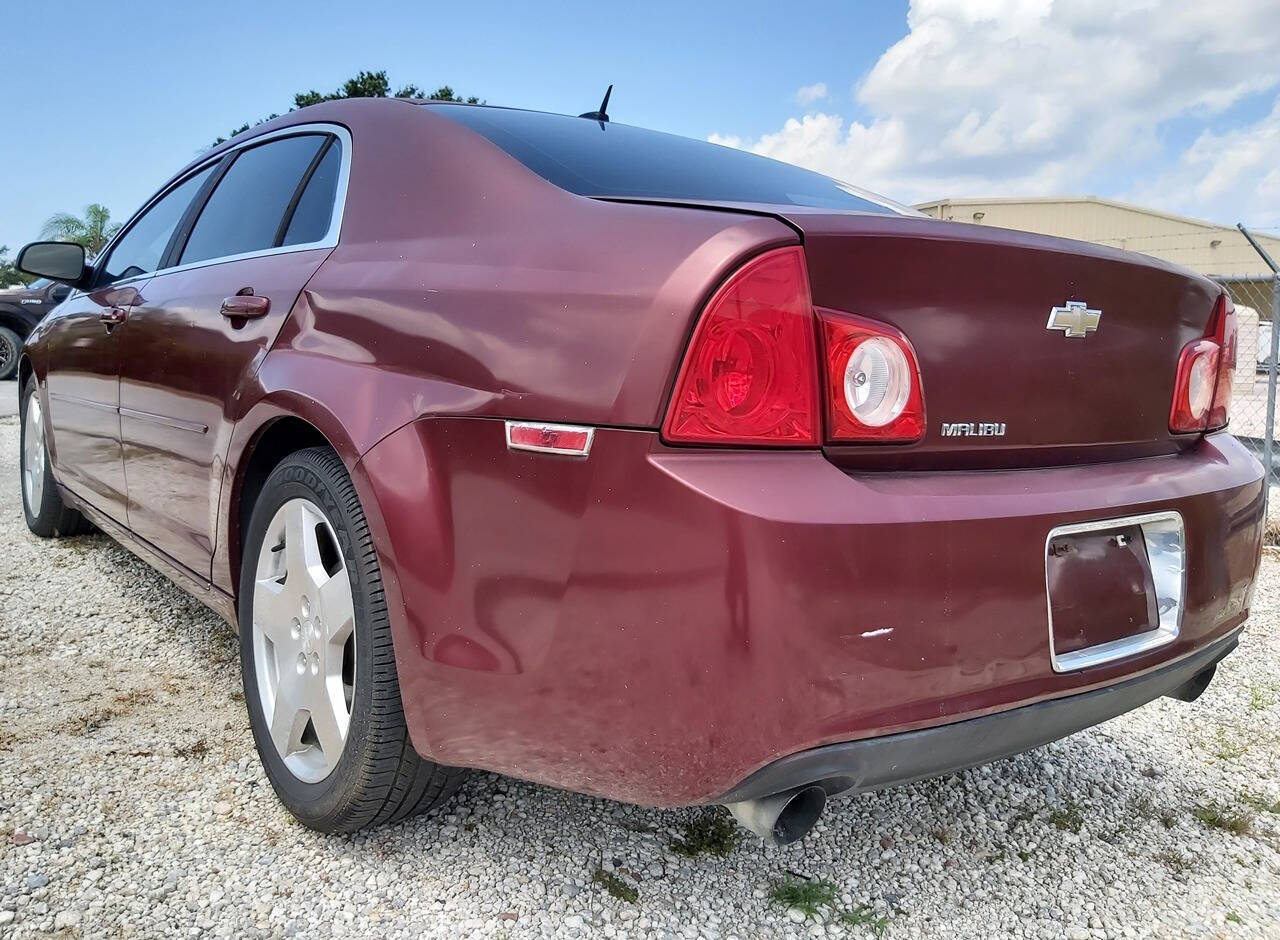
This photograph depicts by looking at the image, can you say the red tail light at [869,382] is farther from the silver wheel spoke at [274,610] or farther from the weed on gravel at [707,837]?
the silver wheel spoke at [274,610]

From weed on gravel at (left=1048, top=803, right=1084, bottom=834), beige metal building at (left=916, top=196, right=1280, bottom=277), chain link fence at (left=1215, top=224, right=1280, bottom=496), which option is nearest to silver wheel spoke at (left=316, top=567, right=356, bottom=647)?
weed on gravel at (left=1048, top=803, right=1084, bottom=834)

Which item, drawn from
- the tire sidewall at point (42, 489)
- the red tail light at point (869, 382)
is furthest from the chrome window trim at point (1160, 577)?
the tire sidewall at point (42, 489)

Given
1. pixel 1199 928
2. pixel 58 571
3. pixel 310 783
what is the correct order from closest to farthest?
pixel 1199 928 → pixel 310 783 → pixel 58 571

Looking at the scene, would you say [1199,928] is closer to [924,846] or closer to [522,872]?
[924,846]

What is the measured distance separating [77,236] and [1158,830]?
35362 mm

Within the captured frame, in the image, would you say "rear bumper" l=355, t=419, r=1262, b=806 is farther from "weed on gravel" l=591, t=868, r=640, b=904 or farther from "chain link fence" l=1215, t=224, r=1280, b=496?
"chain link fence" l=1215, t=224, r=1280, b=496

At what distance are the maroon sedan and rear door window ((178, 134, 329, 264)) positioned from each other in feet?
1.24

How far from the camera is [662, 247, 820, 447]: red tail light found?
1.37 metres

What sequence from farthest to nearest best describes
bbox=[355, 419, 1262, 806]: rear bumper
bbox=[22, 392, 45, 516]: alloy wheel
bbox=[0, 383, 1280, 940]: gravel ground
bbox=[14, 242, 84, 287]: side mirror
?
bbox=[22, 392, 45, 516]: alloy wheel, bbox=[14, 242, 84, 287]: side mirror, bbox=[0, 383, 1280, 940]: gravel ground, bbox=[355, 419, 1262, 806]: rear bumper

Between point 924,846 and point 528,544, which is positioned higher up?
point 528,544

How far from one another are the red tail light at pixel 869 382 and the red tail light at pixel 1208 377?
0.76 meters

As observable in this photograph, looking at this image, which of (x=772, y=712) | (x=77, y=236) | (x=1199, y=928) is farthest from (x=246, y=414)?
(x=77, y=236)

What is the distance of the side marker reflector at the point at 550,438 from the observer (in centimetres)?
141

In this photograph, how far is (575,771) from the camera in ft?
4.96
